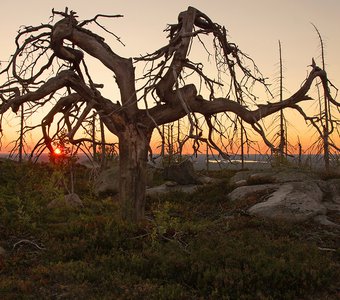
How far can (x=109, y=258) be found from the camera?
8.91 meters

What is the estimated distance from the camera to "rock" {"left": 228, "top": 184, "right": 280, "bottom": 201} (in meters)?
16.4

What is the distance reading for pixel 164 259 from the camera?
8.62m

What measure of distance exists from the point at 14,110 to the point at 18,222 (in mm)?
3496

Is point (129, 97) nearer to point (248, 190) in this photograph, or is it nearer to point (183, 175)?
point (248, 190)

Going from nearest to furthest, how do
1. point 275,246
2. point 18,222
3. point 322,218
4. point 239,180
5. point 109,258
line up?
point 109,258, point 275,246, point 18,222, point 322,218, point 239,180

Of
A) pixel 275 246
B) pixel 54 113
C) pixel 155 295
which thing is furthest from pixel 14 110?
pixel 275 246

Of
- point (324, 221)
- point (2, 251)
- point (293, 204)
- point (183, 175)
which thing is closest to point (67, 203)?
point (2, 251)

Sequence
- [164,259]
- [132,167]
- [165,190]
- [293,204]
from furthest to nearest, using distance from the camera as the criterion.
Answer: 1. [165,190]
2. [293,204]
3. [132,167]
4. [164,259]

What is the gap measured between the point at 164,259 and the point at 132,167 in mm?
3227

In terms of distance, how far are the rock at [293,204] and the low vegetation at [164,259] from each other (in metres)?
0.54

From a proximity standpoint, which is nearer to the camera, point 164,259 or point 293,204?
point 164,259

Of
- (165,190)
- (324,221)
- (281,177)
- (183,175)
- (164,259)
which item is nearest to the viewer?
(164,259)

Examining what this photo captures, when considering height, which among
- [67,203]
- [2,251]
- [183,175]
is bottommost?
[2,251]

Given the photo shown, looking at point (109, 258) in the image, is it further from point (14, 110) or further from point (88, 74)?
point (88, 74)
